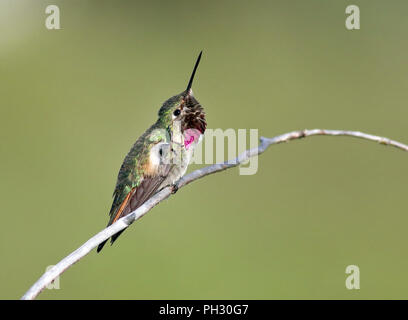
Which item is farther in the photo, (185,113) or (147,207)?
(185,113)

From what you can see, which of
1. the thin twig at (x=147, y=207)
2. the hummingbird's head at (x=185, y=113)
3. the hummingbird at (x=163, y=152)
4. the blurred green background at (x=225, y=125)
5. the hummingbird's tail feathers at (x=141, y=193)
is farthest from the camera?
the blurred green background at (x=225, y=125)

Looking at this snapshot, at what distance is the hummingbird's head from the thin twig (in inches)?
26.6

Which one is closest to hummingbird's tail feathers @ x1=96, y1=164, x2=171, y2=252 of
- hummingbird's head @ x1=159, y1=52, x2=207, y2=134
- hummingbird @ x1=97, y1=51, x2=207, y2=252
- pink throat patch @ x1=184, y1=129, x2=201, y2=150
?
hummingbird @ x1=97, y1=51, x2=207, y2=252

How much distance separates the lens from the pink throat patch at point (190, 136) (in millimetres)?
3104

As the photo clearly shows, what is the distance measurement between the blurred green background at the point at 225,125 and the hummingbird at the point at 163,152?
2.35 m

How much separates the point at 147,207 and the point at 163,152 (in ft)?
3.44

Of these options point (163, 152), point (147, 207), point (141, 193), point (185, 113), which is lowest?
point (147, 207)

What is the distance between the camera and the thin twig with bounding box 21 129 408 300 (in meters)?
1.58

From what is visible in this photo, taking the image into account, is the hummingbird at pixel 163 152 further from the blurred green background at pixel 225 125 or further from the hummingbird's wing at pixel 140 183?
the blurred green background at pixel 225 125

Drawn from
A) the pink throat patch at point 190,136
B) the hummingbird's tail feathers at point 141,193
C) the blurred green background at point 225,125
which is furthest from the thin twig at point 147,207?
the blurred green background at point 225,125

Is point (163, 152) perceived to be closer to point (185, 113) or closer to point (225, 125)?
point (185, 113)

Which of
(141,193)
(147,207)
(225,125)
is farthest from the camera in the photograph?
(225,125)

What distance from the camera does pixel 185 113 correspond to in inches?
125

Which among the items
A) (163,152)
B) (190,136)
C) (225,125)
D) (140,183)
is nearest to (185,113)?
(190,136)
